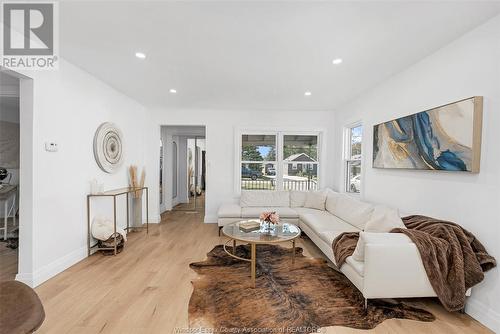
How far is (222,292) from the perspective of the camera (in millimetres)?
2283

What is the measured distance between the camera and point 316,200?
447 cm

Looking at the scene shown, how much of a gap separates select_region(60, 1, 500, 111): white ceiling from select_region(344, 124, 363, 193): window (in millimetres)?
1109

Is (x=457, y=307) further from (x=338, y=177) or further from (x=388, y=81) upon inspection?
(x=338, y=177)

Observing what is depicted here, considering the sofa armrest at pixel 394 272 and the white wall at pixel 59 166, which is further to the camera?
the white wall at pixel 59 166

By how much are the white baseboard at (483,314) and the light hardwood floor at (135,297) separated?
0.05 m

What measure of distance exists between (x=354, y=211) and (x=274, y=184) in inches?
83.3

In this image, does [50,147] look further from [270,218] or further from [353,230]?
[353,230]

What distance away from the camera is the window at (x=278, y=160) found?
5113mm

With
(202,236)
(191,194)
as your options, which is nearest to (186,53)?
(202,236)

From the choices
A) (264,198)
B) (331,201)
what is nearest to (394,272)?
(331,201)

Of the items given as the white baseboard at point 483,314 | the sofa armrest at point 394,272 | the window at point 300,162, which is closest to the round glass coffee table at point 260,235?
the sofa armrest at point 394,272

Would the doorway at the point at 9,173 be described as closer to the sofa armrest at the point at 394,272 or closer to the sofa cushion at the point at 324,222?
the sofa cushion at the point at 324,222

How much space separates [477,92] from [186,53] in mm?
2775

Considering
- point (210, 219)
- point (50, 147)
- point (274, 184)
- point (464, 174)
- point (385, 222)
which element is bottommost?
point (210, 219)
